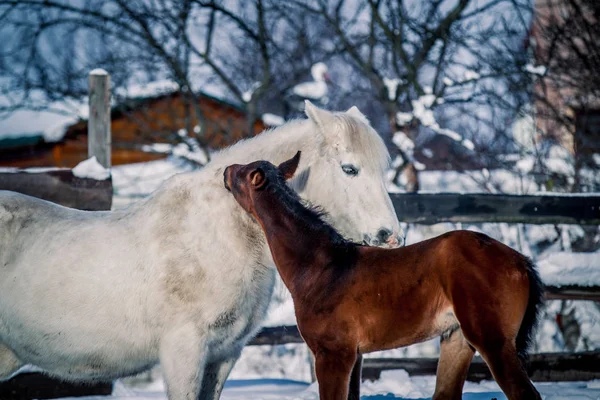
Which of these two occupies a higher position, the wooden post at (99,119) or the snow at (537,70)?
the snow at (537,70)

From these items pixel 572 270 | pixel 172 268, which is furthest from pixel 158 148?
pixel 172 268

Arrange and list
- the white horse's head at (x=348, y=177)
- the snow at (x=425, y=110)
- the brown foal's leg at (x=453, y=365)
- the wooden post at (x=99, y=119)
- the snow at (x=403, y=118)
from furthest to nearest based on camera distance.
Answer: the snow at (x=403, y=118), the snow at (x=425, y=110), the wooden post at (x=99, y=119), the white horse's head at (x=348, y=177), the brown foal's leg at (x=453, y=365)

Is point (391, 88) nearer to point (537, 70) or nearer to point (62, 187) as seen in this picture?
point (537, 70)

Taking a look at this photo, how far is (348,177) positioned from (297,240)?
56cm

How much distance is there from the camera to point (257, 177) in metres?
3.31

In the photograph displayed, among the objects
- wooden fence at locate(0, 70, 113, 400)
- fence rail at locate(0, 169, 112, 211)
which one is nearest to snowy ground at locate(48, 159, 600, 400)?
wooden fence at locate(0, 70, 113, 400)

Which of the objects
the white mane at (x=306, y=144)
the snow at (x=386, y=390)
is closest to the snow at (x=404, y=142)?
the snow at (x=386, y=390)

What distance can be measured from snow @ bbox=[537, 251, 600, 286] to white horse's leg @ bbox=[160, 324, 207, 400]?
314cm

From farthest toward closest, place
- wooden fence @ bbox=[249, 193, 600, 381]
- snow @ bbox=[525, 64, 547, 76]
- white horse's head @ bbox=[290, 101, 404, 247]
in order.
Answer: snow @ bbox=[525, 64, 547, 76]
wooden fence @ bbox=[249, 193, 600, 381]
white horse's head @ bbox=[290, 101, 404, 247]

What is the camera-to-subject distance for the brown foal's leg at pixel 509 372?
8.64ft

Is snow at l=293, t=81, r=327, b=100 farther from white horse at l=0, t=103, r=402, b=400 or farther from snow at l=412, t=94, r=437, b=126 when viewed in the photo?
white horse at l=0, t=103, r=402, b=400

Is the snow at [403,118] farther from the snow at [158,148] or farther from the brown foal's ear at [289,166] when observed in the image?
the brown foal's ear at [289,166]

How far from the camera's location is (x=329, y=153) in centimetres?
373

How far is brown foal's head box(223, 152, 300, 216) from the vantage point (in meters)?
3.33
